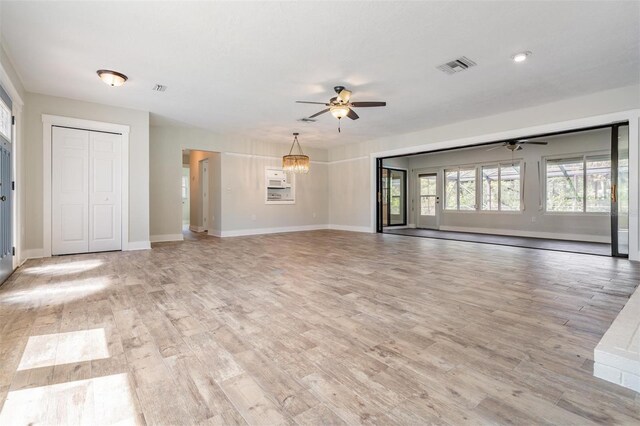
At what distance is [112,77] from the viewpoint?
409cm

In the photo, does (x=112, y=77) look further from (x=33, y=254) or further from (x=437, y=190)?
(x=437, y=190)

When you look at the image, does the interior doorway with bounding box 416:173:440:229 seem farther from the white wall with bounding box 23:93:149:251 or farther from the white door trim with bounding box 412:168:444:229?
the white wall with bounding box 23:93:149:251

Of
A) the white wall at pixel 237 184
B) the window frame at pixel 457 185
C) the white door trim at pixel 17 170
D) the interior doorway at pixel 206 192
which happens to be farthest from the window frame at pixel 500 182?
the white door trim at pixel 17 170

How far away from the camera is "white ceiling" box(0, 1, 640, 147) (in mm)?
→ 2854

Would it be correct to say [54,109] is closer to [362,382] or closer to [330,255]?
[330,255]

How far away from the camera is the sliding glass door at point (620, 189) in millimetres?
4867

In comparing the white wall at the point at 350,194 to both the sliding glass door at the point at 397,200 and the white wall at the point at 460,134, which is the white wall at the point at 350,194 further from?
the sliding glass door at the point at 397,200

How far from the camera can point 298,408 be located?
1.31 metres

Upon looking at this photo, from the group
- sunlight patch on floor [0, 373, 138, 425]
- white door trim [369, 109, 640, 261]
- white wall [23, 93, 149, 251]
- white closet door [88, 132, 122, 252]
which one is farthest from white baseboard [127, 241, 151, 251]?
white door trim [369, 109, 640, 261]

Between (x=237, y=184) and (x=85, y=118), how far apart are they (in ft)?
12.0

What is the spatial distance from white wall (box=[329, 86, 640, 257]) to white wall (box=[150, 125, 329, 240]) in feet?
2.68

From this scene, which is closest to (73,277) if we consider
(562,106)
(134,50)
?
(134,50)

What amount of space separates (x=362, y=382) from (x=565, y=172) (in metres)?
9.05

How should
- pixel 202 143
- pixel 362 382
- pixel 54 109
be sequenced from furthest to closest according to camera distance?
1. pixel 202 143
2. pixel 54 109
3. pixel 362 382
